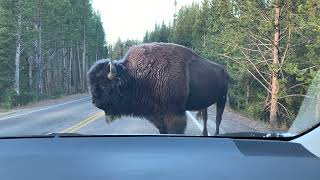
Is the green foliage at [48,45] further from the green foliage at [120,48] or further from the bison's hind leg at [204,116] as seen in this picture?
the bison's hind leg at [204,116]

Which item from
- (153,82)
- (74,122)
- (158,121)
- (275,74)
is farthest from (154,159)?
(275,74)

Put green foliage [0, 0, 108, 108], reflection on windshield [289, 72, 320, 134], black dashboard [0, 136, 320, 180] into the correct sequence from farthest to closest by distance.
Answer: green foliage [0, 0, 108, 108], reflection on windshield [289, 72, 320, 134], black dashboard [0, 136, 320, 180]

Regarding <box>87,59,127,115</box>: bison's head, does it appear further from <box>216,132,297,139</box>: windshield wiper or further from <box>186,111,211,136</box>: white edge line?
<box>216,132,297,139</box>: windshield wiper

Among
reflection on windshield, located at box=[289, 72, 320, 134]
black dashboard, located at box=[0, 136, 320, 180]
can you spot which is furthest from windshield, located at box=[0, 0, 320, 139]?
black dashboard, located at box=[0, 136, 320, 180]

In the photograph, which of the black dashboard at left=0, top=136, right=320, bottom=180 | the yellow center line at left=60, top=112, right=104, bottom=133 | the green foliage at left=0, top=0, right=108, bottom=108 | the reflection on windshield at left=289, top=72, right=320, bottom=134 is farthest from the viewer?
the green foliage at left=0, top=0, right=108, bottom=108

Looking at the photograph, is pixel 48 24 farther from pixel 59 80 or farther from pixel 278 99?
pixel 278 99

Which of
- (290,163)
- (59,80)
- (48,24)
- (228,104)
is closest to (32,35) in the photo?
(48,24)

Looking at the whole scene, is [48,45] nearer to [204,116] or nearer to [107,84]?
[107,84]
